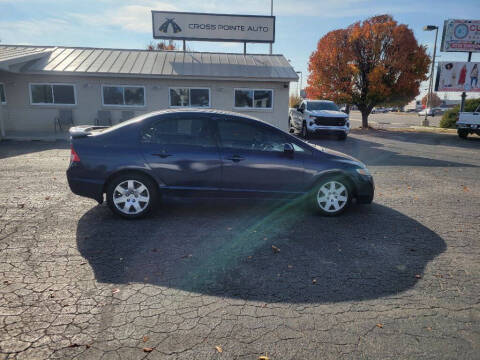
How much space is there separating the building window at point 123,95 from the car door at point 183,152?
14016 mm

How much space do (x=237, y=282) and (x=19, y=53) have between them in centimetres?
1947

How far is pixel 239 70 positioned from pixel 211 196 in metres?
15.0

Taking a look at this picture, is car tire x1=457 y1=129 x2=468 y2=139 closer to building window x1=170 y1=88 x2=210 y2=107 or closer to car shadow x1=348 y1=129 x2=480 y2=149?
car shadow x1=348 y1=129 x2=480 y2=149

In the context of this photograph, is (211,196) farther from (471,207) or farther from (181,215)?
(471,207)

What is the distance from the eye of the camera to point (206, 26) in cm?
2212

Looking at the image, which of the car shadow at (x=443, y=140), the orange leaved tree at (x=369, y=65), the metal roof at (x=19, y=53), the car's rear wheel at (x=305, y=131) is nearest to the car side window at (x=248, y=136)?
the car's rear wheel at (x=305, y=131)

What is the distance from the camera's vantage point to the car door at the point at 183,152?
511cm

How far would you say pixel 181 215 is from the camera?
18.2 feet

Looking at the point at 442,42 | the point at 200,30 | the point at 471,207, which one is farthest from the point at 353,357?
the point at 442,42

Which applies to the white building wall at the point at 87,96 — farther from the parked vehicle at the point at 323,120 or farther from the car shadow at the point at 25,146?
the car shadow at the point at 25,146

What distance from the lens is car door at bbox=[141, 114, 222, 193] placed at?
5.11m

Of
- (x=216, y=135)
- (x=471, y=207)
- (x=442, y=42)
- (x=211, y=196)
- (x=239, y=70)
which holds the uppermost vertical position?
(x=442, y=42)

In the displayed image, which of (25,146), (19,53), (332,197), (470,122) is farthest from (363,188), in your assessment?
(19,53)

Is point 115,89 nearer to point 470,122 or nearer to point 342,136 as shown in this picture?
point 342,136
